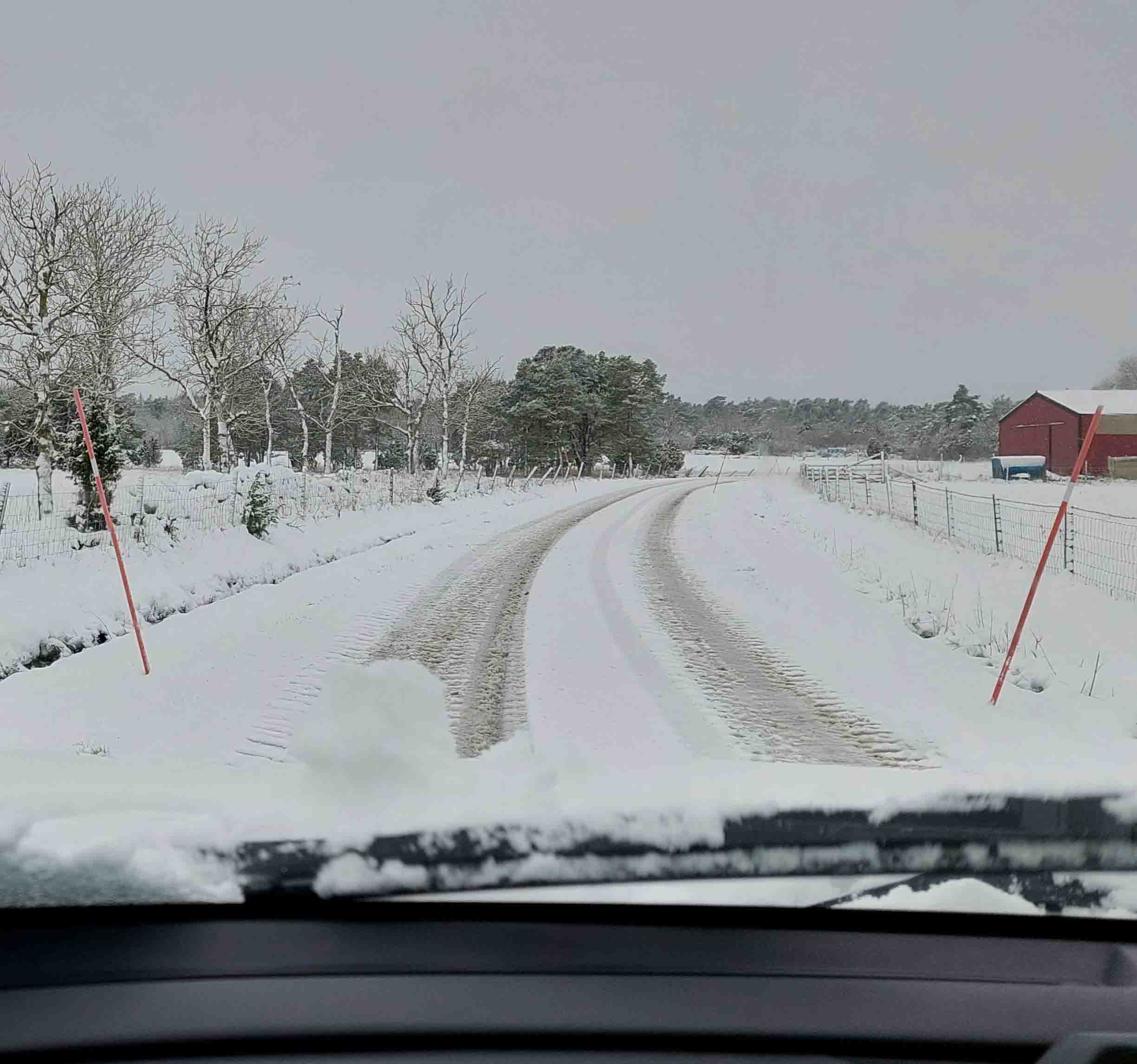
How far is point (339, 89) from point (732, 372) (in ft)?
4.10

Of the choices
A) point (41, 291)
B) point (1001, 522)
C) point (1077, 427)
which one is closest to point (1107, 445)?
point (1077, 427)

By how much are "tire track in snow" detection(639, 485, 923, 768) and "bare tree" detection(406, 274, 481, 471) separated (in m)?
0.81

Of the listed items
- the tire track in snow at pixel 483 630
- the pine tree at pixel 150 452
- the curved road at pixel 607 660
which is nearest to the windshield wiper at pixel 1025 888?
the curved road at pixel 607 660

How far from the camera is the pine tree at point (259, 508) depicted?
2.11 meters

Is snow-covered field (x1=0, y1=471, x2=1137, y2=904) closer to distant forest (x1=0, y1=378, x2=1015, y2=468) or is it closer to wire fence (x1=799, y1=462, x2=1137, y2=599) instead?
wire fence (x1=799, y1=462, x2=1137, y2=599)

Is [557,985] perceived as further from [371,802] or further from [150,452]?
[150,452]

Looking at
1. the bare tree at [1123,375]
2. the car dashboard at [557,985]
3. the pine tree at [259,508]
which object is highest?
the bare tree at [1123,375]

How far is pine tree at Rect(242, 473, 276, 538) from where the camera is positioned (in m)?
2.11

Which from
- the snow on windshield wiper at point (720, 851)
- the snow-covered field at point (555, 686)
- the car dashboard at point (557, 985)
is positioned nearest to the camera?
the car dashboard at point (557, 985)

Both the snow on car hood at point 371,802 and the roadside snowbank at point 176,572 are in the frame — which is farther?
the roadside snowbank at point 176,572

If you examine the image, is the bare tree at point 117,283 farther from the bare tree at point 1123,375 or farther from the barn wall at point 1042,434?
the bare tree at point 1123,375

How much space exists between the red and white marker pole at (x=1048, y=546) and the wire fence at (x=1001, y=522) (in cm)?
7

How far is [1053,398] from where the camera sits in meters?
2.10

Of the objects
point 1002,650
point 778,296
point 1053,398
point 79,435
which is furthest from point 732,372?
point 79,435
